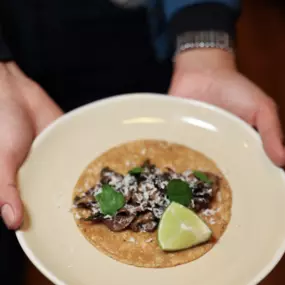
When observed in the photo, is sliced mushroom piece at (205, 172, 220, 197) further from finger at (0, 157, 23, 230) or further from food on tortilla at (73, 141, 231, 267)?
finger at (0, 157, 23, 230)

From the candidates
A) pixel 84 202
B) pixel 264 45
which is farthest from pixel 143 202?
pixel 264 45

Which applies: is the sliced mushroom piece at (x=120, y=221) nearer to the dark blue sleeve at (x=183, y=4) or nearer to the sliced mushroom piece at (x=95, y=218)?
the sliced mushroom piece at (x=95, y=218)

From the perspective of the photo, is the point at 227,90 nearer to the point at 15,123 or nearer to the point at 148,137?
the point at 148,137

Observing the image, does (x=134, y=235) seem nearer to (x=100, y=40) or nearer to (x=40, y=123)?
(x=40, y=123)

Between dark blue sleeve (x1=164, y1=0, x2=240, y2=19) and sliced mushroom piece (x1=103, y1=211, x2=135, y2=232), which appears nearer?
sliced mushroom piece (x1=103, y1=211, x2=135, y2=232)

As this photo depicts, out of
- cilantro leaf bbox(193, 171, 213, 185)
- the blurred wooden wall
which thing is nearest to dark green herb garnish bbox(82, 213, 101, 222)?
cilantro leaf bbox(193, 171, 213, 185)

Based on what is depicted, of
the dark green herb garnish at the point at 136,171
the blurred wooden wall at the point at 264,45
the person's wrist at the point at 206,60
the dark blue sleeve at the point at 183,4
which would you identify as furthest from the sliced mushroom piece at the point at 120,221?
the blurred wooden wall at the point at 264,45

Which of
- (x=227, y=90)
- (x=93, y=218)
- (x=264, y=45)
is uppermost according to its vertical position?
(x=227, y=90)
